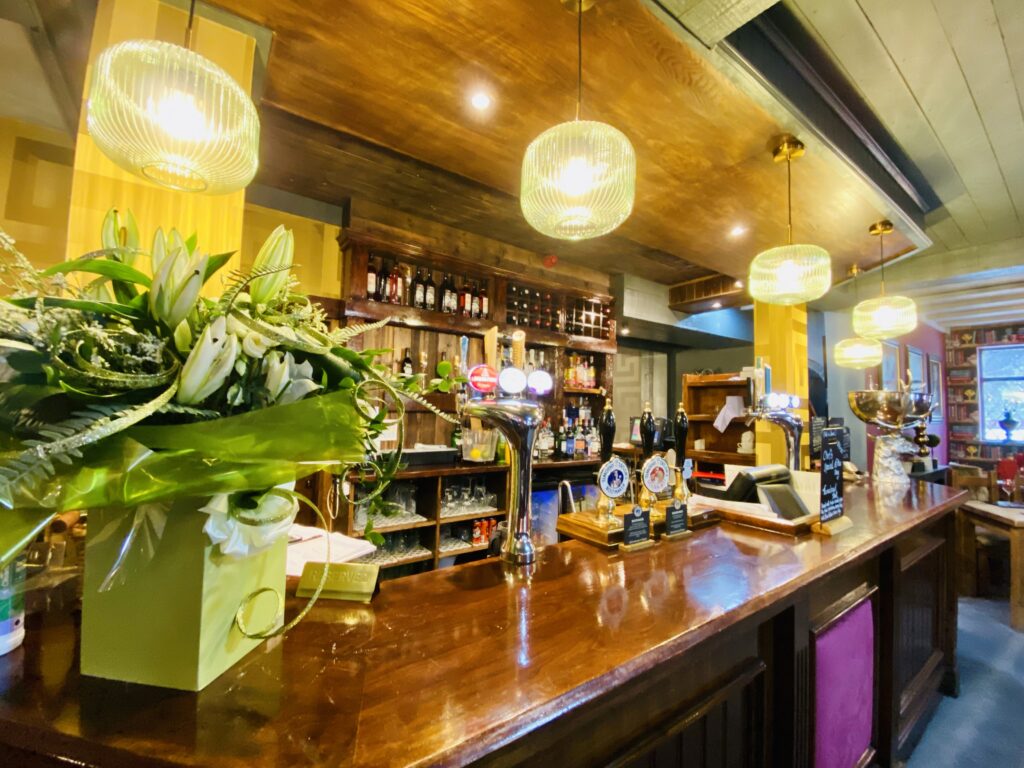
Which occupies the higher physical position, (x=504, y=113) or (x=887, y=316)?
(x=504, y=113)

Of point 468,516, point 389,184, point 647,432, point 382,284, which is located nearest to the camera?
point 647,432

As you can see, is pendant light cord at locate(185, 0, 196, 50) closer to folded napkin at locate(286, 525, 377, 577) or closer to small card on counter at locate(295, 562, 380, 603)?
folded napkin at locate(286, 525, 377, 577)

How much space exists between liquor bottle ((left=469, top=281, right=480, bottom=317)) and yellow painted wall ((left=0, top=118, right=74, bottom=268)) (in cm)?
→ 252

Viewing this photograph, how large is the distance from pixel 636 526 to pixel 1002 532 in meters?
3.89

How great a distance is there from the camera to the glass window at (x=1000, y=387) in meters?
8.01

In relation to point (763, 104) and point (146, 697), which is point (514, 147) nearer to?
point (763, 104)

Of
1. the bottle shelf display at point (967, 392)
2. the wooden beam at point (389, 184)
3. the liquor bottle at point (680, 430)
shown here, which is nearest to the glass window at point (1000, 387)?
the bottle shelf display at point (967, 392)

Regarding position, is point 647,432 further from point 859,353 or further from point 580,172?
point 859,353

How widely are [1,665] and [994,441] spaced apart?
12.1 m

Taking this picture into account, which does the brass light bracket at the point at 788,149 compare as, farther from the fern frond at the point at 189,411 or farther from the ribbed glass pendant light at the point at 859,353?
the ribbed glass pendant light at the point at 859,353

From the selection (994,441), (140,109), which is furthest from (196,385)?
(994,441)

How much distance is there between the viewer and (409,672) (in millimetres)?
646

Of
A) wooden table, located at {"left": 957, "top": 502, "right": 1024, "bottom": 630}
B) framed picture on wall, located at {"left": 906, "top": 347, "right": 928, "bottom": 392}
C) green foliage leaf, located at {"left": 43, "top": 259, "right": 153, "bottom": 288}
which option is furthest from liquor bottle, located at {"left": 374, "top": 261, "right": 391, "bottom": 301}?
framed picture on wall, located at {"left": 906, "top": 347, "right": 928, "bottom": 392}

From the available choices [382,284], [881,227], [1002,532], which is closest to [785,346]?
[881,227]
